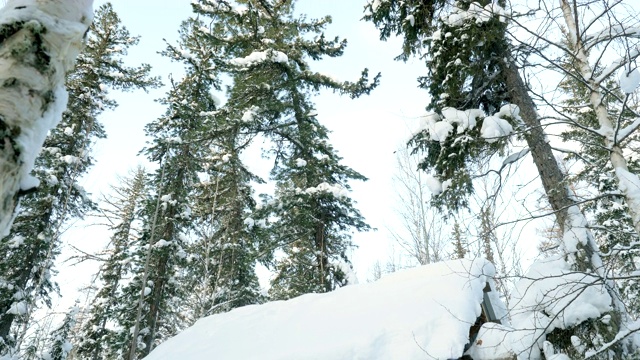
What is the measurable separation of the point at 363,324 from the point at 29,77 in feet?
17.7

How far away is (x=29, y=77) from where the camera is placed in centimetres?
125

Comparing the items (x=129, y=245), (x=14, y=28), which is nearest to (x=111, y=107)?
(x=129, y=245)

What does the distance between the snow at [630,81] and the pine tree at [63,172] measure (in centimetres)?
1343

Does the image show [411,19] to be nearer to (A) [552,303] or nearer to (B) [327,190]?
(B) [327,190]

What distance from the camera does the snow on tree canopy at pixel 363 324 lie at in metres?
4.94

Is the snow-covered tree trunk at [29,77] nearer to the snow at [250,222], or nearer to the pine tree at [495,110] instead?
the pine tree at [495,110]

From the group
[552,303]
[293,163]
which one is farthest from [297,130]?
[552,303]

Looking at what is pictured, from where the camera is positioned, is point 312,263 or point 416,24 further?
point 312,263

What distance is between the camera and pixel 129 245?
14875mm

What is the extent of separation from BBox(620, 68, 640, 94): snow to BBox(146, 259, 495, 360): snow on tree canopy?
7.12 ft

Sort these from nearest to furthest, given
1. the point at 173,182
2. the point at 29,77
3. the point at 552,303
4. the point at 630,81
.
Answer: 1. the point at 29,77
2. the point at 630,81
3. the point at 552,303
4. the point at 173,182

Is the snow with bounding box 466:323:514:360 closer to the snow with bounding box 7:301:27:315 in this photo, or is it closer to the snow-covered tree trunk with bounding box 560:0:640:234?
the snow-covered tree trunk with bounding box 560:0:640:234

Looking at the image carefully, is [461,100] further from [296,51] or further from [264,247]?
[264,247]

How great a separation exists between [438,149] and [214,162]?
12096mm
